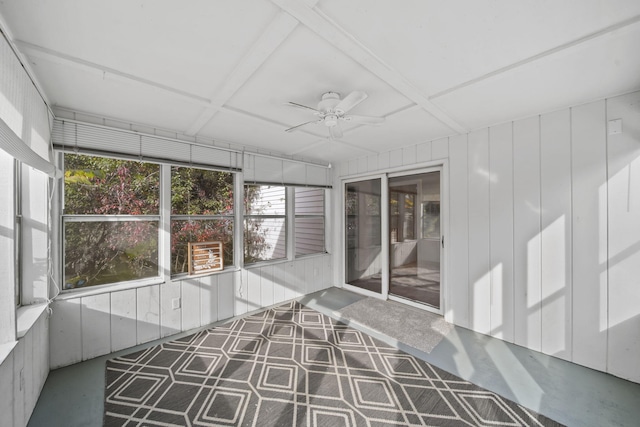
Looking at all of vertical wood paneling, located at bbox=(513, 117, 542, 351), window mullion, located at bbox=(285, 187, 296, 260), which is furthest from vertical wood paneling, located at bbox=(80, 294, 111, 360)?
vertical wood paneling, located at bbox=(513, 117, 542, 351)

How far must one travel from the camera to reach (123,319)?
2.69 meters

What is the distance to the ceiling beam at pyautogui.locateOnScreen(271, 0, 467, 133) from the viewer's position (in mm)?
1283

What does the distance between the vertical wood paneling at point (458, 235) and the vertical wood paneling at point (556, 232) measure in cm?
73

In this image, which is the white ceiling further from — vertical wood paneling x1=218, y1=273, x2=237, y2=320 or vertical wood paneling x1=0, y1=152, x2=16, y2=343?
vertical wood paneling x1=218, y1=273, x2=237, y2=320

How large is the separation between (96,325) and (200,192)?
1.73 meters

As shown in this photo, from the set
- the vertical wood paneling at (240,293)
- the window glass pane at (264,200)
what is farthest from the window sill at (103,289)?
the window glass pane at (264,200)

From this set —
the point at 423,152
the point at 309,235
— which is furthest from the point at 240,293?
the point at 423,152

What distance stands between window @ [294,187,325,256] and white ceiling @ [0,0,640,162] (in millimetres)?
2158

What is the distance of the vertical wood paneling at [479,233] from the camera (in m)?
3.01

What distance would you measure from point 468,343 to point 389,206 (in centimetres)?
211

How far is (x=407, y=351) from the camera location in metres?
2.65

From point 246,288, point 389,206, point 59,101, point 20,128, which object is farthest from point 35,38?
point 389,206

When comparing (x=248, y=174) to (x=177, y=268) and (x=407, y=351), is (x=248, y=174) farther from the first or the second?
(x=407, y=351)

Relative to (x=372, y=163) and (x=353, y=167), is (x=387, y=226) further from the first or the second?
(x=353, y=167)
